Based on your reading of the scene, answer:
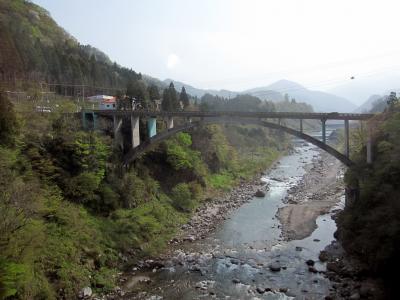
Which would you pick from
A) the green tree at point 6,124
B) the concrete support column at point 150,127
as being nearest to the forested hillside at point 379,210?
the concrete support column at point 150,127

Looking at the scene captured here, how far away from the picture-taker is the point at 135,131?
2994 centimetres

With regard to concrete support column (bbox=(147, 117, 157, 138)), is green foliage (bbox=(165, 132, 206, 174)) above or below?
below

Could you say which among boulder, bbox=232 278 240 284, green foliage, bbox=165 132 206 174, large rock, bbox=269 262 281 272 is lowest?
boulder, bbox=232 278 240 284

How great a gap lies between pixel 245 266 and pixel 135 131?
1448 centimetres

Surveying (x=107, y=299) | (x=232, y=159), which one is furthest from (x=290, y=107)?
(x=107, y=299)

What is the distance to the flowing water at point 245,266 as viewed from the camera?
56.9 feet

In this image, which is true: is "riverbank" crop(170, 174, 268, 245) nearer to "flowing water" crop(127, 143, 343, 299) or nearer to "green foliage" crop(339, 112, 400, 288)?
"flowing water" crop(127, 143, 343, 299)

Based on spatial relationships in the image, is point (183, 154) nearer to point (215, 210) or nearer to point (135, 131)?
point (135, 131)

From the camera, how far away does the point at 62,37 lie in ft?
285

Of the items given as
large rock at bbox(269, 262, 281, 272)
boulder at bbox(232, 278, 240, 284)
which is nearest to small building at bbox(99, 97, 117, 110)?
large rock at bbox(269, 262, 281, 272)

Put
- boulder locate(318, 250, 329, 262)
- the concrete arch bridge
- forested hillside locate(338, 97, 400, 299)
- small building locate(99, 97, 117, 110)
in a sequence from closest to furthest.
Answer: forested hillside locate(338, 97, 400, 299) < boulder locate(318, 250, 329, 262) < the concrete arch bridge < small building locate(99, 97, 117, 110)

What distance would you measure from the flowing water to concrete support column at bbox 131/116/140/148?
30.6 ft

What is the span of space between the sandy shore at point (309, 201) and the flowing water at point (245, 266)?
707 mm

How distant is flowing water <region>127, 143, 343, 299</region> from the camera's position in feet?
56.9
